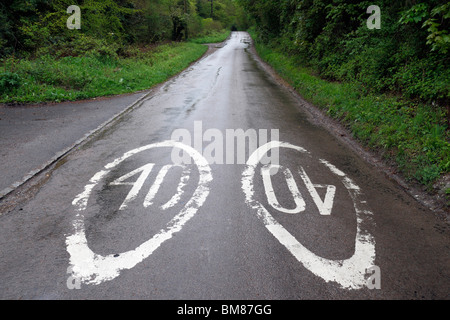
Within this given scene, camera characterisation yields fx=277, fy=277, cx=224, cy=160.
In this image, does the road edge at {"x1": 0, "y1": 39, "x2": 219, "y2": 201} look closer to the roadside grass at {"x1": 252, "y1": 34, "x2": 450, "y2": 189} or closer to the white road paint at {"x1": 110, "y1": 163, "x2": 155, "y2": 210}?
the white road paint at {"x1": 110, "y1": 163, "x2": 155, "y2": 210}

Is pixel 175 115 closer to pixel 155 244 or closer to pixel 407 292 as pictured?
pixel 155 244

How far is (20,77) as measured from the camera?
10953mm

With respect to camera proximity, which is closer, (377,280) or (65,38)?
(377,280)

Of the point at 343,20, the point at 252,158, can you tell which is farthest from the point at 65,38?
the point at 252,158

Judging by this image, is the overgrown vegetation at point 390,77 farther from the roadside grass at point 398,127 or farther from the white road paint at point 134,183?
the white road paint at point 134,183

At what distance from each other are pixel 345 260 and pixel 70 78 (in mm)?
12785

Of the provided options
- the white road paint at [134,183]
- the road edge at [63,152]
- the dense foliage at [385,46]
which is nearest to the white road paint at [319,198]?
the white road paint at [134,183]

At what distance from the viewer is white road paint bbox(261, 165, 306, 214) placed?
4.19m

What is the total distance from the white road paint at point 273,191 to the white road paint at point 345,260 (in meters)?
0.24

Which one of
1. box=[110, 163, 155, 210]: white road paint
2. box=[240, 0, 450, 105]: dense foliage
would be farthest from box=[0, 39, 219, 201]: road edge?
box=[240, 0, 450, 105]: dense foliage

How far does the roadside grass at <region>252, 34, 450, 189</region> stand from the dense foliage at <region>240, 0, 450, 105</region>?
1.49 ft

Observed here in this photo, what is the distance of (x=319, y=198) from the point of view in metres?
4.48
